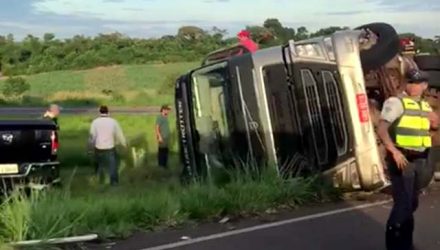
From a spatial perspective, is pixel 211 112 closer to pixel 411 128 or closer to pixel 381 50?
pixel 381 50

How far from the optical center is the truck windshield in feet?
38.7

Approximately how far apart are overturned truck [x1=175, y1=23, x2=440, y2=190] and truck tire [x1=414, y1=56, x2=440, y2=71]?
4.92 ft

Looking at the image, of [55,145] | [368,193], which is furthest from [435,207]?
[55,145]

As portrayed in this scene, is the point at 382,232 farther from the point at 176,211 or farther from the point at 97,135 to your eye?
the point at 97,135

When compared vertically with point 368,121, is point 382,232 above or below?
below

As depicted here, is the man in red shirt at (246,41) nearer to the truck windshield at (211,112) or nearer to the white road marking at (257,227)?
the truck windshield at (211,112)

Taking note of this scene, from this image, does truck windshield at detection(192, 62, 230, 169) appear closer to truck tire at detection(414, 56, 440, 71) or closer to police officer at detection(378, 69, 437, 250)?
truck tire at detection(414, 56, 440, 71)

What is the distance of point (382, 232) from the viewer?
8625 millimetres

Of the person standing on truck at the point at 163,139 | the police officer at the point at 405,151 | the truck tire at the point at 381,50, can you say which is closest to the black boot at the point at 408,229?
the police officer at the point at 405,151

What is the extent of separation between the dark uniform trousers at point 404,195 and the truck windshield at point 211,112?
182 inches

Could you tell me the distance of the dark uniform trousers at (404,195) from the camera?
7.18 m

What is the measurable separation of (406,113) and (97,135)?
339 inches

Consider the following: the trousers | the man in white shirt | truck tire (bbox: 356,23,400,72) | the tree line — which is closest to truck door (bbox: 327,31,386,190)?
truck tire (bbox: 356,23,400,72)

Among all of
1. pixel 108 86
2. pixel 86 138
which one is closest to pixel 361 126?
pixel 86 138
